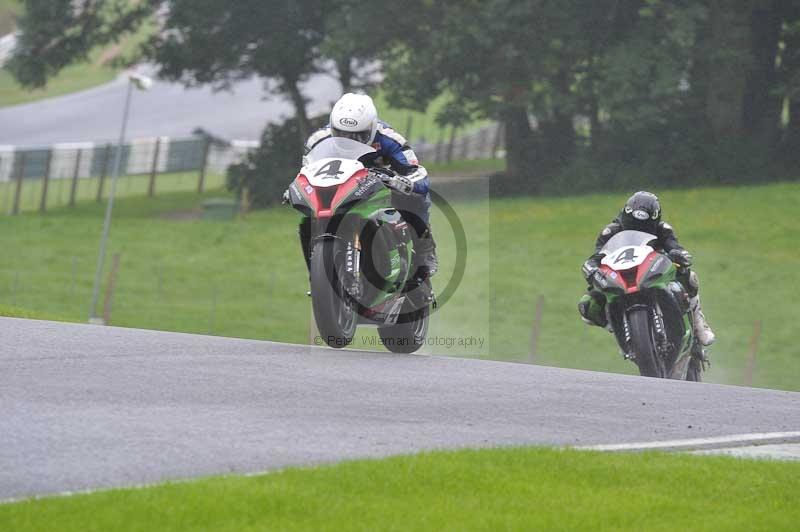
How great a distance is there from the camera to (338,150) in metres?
10.7

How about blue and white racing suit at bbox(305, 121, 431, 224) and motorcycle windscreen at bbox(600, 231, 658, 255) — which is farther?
motorcycle windscreen at bbox(600, 231, 658, 255)

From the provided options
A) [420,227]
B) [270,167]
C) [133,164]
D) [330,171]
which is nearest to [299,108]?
[270,167]

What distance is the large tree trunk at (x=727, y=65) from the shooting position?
128 feet

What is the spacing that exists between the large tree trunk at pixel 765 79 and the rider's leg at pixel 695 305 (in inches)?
1057

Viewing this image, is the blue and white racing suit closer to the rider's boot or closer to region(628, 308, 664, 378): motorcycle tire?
region(628, 308, 664, 378): motorcycle tire

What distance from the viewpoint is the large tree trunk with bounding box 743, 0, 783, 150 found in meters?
40.4

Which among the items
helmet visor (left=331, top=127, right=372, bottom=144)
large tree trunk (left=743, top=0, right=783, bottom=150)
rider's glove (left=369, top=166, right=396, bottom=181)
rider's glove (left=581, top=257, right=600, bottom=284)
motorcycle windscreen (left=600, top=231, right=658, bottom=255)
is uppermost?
large tree trunk (left=743, top=0, right=783, bottom=150)

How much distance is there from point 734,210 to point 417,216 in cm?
2766

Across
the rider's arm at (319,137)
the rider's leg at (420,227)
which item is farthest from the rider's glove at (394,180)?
the rider's leg at (420,227)

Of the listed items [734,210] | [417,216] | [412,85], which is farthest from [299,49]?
[417,216]

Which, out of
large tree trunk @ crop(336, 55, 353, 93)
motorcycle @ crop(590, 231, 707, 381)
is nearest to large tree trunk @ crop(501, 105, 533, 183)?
large tree trunk @ crop(336, 55, 353, 93)

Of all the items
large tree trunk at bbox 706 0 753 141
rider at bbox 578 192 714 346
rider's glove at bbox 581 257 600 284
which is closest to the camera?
rider's glove at bbox 581 257 600 284

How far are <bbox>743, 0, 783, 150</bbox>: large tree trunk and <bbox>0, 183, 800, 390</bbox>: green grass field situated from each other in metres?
1.90

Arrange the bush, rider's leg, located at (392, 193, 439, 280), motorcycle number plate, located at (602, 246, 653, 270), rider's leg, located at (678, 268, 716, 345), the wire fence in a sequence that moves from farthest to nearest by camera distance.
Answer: the wire fence, the bush, rider's leg, located at (678, 268, 716, 345), motorcycle number plate, located at (602, 246, 653, 270), rider's leg, located at (392, 193, 439, 280)
